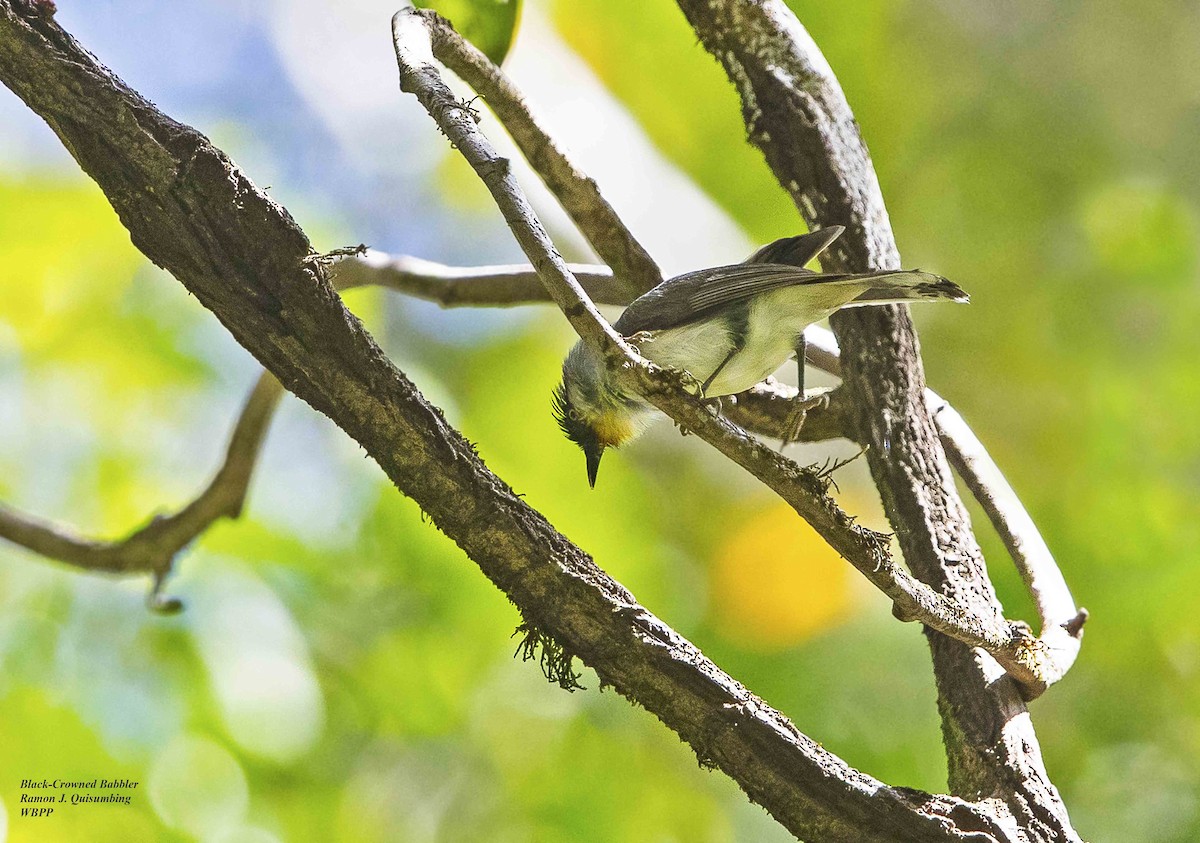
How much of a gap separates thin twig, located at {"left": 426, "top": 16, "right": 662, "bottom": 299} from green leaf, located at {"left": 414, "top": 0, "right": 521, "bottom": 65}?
0.33 ft

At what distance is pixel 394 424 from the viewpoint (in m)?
1.68

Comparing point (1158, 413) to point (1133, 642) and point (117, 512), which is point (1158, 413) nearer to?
point (1133, 642)

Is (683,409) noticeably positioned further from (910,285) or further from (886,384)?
(886,384)

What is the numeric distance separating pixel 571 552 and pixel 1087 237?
3869mm

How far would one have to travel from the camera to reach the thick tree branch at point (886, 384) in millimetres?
2004

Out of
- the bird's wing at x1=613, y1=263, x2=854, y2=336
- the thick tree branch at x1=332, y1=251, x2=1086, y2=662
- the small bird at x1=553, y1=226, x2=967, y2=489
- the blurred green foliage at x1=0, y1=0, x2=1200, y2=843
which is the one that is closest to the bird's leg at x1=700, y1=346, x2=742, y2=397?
the small bird at x1=553, y1=226, x2=967, y2=489

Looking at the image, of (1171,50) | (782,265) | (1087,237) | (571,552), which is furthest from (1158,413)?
(571,552)

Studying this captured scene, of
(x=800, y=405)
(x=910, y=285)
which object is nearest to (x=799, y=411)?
(x=800, y=405)

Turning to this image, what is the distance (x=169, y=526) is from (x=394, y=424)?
1882mm

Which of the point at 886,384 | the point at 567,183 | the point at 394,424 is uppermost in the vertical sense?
the point at 567,183

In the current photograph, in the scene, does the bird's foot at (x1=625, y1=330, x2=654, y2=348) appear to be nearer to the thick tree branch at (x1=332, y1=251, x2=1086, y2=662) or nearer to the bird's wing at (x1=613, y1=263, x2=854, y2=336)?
the bird's wing at (x1=613, y1=263, x2=854, y2=336)

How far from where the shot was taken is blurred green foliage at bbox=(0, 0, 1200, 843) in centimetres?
366

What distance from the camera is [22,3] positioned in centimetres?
155

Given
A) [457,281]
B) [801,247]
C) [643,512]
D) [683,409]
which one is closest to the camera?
[683,409]
